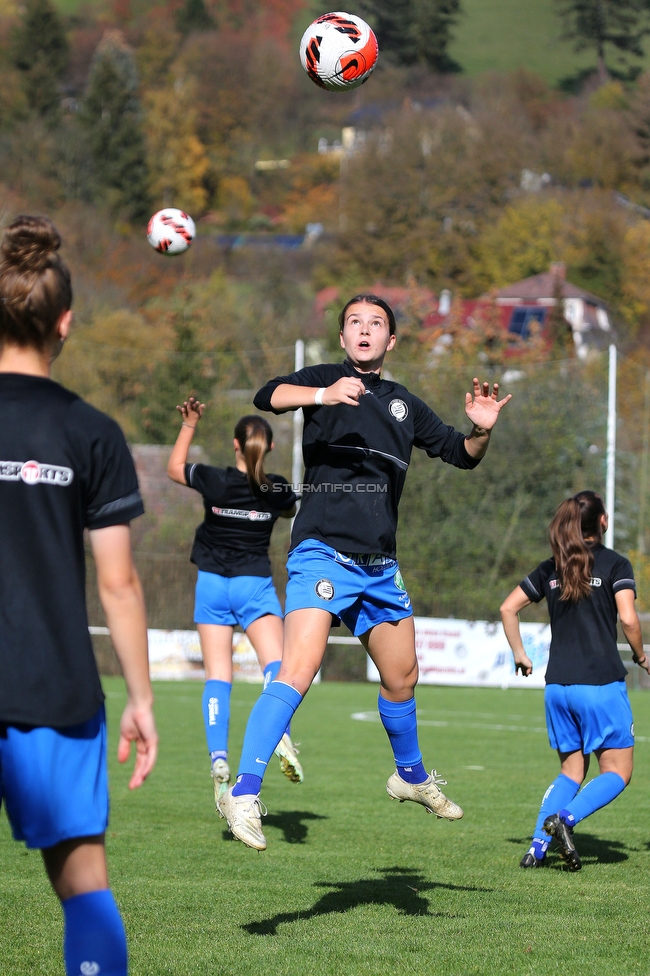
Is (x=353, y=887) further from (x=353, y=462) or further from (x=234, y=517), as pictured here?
(x=234, y=517)

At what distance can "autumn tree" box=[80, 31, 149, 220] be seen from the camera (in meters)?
73.8

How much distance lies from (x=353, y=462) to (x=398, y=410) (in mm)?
340

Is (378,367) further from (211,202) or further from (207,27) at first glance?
(207,27)

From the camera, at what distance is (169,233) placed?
9.57 metres

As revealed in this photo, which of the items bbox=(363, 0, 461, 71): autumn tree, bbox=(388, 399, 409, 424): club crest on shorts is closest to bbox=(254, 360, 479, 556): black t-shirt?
bbox=(388, 399, 409, 424): club crest on shorts

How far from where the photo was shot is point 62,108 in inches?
3386

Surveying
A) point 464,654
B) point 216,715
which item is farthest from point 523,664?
point 464,654

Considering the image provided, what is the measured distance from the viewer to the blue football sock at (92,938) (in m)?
2.84

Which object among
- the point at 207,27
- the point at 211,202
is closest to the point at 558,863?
the point at 211,202

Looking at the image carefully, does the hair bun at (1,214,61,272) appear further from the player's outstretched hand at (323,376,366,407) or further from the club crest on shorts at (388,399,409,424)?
the club crest on shorts at (388,399,409,424)

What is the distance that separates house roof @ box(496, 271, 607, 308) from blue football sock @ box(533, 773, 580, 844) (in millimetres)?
57449

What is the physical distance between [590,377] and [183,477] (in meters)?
18.3

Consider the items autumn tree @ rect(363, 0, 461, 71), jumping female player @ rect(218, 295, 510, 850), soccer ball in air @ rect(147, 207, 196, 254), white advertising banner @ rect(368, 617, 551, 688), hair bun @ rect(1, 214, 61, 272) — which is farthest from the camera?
autumn tree @ rect(363, 0, 461, 71)

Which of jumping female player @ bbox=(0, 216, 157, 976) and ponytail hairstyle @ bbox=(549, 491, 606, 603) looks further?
ponytail hairstyle @ bbox=(549, 491, 606, 603)
